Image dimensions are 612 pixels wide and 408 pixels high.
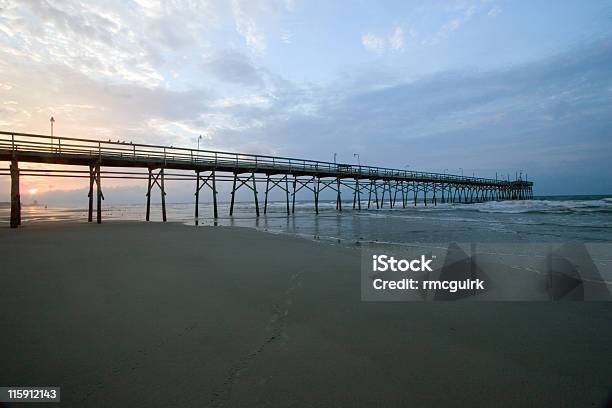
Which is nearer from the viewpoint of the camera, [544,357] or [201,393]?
[201,393]

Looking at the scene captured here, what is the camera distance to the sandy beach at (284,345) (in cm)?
191

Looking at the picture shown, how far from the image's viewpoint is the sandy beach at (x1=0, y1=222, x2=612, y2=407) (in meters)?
Answer: 1.91

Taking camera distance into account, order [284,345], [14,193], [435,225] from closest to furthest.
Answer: [284,345] → [14,193] → [435,225]

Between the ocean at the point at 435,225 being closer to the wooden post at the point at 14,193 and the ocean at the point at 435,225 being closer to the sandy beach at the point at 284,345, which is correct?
the sandy beach at the point at 284,345

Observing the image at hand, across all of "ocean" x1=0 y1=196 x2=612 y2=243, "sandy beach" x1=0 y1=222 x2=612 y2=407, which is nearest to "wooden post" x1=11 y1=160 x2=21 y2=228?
"ocean" x1=0 y1=196 x2=612 y2=243

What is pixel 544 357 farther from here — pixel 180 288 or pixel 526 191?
pixel 526 191

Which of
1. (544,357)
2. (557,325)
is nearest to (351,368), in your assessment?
(544,357)

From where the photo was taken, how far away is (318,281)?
4.64 m

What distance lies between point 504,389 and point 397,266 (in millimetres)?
3931

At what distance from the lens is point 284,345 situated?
8.35ft

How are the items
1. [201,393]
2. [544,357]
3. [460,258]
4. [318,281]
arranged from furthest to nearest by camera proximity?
[460,258] < [318,281] < [544,357] < [201,393]

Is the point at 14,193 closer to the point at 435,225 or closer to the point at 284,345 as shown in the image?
the point at 284,345

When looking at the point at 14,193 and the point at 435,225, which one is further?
the point at 435,225

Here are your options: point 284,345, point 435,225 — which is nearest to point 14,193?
point 284,345
